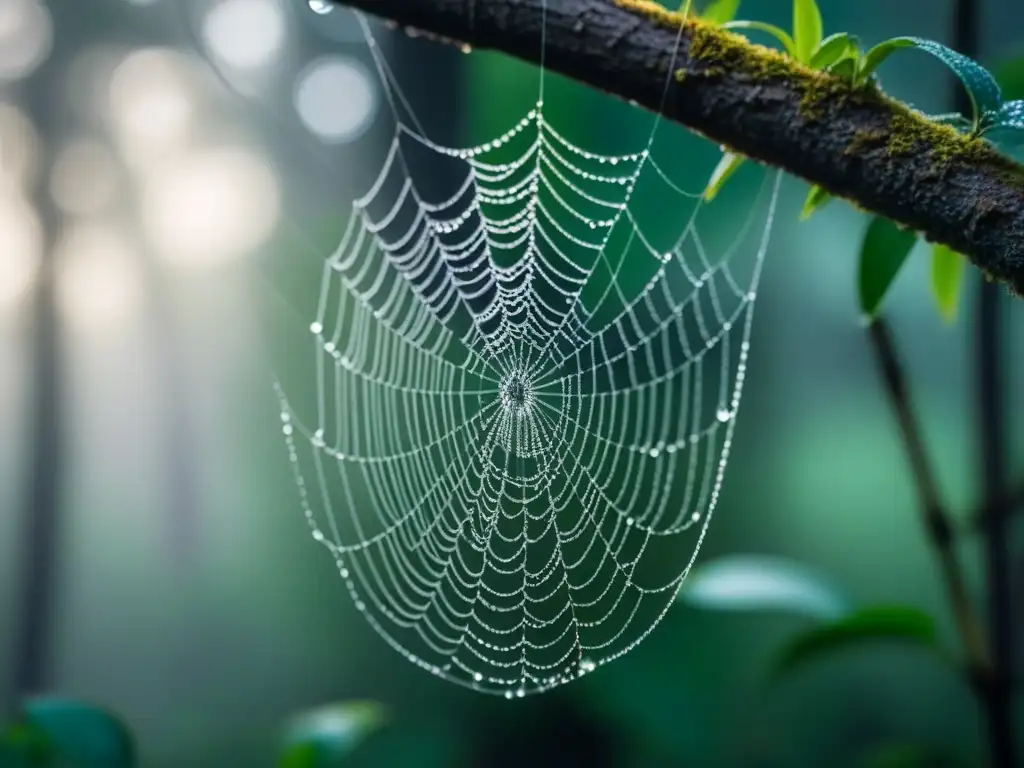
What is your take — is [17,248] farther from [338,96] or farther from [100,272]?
[338,96]

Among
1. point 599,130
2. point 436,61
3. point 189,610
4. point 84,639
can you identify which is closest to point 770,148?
point 599,130

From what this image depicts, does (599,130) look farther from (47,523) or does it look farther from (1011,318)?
(47,523)

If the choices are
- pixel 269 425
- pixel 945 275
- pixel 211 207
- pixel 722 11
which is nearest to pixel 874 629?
pixel 945 275

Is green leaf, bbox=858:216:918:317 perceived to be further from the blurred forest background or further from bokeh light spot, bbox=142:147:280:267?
bokeh light spot, bbox=142:147:280:267

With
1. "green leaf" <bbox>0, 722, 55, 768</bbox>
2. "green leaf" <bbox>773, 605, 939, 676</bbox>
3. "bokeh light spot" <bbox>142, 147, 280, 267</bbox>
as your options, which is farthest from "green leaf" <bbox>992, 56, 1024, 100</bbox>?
"bokeh light spot" <bbox>142, 147, 280, 267</bbox>

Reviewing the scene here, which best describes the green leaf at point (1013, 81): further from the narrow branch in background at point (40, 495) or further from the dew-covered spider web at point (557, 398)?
the narrow branch in background at point (40, 495)
